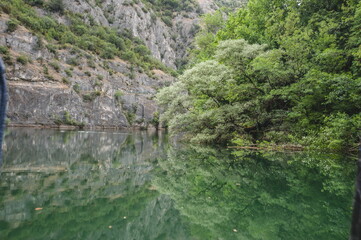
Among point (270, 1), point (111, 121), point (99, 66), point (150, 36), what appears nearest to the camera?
point (270, 1)

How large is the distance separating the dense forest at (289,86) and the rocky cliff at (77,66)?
22184mm

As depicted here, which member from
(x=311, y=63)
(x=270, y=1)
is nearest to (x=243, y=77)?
(x=311, y=63)

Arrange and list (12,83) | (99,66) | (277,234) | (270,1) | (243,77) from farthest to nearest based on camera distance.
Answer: (99,66) < (12,83) < (270,1) < (243,77) < (277,234)

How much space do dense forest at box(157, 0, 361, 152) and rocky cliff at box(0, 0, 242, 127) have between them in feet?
72.8

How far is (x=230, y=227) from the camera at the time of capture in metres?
2.66

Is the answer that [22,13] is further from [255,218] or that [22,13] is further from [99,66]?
[255,218]

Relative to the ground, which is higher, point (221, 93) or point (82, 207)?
point (221, 93)

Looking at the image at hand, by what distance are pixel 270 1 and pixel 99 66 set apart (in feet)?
105

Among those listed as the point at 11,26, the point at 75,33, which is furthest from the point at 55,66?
the point at 75,33

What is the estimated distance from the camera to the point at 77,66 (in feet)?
129

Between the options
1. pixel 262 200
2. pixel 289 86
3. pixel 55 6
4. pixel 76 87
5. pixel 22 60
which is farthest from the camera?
pixel 55 6

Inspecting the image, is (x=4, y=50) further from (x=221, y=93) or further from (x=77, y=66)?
(x=221, y=93)

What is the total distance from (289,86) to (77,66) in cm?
3592

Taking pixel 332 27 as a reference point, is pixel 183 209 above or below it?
below
